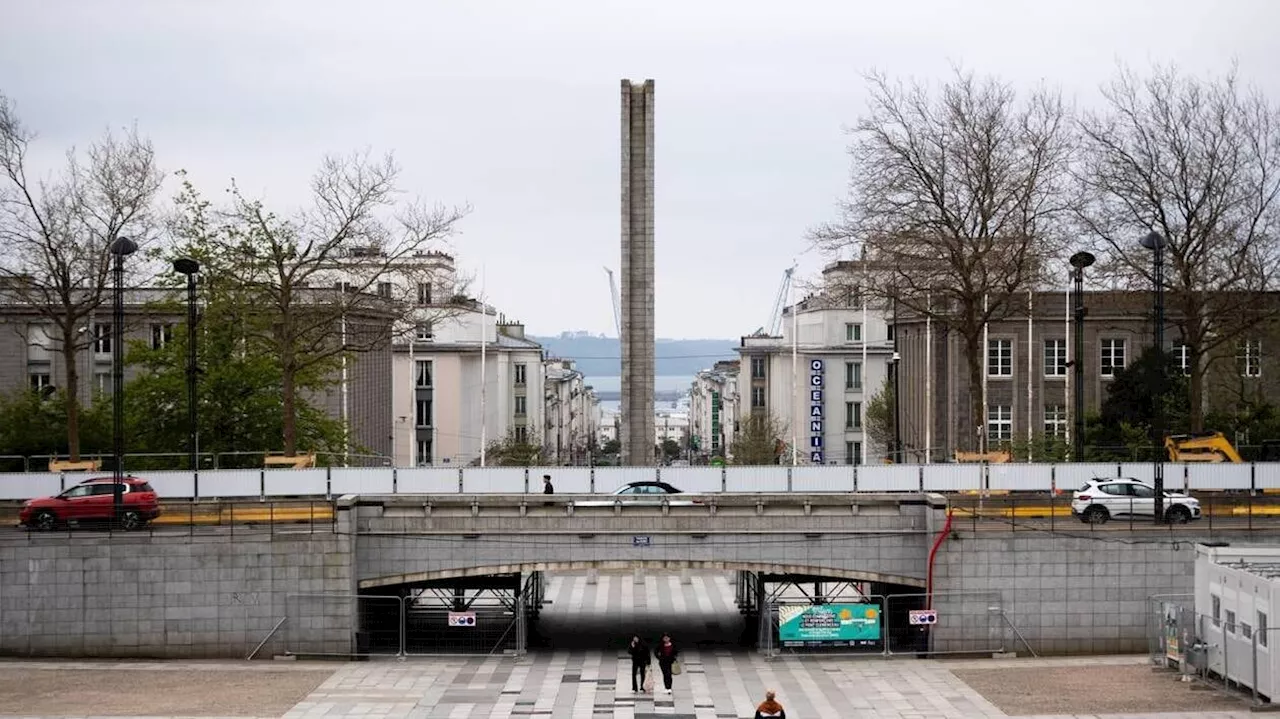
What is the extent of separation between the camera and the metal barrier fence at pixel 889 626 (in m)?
45.6

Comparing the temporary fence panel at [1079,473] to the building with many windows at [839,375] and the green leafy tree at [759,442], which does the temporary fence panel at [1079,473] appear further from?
the building with many windows at [839,375]

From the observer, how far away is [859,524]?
4656cm

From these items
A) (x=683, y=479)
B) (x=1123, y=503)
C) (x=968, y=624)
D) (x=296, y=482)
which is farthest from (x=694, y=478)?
(x=1123, y=503)

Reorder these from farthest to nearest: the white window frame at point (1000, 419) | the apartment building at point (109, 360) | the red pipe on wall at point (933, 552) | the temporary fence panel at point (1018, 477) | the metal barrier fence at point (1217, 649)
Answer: the white window frame at point (1000, 419), the apartment building at point (109, 360), the temporary fence panel at point (1018, 477), the red pipe on wall at point (933, 552), the metal barrier fence at point (1217, 649)

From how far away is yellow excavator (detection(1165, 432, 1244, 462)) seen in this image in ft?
192

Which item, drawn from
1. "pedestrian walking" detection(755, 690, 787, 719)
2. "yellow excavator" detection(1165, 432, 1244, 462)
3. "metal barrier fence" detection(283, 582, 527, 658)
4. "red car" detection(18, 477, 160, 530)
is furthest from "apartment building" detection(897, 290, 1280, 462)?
"pedestrian walking" detection(755, 690, 787, 719)

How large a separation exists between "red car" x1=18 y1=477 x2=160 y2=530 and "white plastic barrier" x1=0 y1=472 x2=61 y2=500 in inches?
168

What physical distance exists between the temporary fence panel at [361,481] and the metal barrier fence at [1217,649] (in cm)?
2344

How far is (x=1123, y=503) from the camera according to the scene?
1943 inches

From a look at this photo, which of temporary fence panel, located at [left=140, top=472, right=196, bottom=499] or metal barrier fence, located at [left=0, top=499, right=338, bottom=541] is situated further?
temporary fence panel, located at [left=140, top=472, right=196, bottom=499]

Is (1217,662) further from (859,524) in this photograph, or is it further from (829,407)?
(829,407)

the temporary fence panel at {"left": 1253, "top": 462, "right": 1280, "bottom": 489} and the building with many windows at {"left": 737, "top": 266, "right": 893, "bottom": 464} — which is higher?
the building with many windows at {"left": 737, "top": 266, "right": 893, "bottom": 464}

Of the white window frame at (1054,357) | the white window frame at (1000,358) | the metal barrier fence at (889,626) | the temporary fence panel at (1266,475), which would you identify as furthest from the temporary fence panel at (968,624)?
the white window frame at (1000,358)

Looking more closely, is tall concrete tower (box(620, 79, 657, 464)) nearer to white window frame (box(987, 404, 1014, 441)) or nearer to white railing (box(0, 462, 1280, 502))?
white railing (box(0, 462, 1280, 502))
